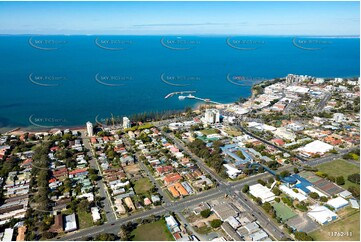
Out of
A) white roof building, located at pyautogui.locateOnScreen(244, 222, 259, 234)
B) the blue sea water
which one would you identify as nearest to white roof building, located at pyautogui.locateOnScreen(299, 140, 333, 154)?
white roof building, located at pyautogui.locateOnScreen(244, 222, 259, 234)

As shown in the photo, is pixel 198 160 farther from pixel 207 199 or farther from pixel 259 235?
pixel 259 235

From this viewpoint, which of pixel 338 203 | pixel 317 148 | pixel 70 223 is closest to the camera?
pixel 70 223

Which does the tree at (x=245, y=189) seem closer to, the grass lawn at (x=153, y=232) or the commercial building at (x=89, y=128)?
the grass lawn at (x=153, y=232)

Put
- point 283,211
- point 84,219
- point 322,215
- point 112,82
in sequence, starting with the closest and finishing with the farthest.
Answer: point 322,215, point 84,219, point 283,211, point 112,82
